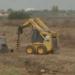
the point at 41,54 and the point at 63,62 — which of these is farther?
the point at 41,54

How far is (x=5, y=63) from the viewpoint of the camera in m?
22.4

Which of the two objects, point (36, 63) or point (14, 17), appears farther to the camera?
point (14, 17)

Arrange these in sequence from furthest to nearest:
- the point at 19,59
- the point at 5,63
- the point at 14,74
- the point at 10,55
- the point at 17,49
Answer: the point at 17,49, the point at 10,55, the point at 19,59, the point at 5,63, the point at 14,74

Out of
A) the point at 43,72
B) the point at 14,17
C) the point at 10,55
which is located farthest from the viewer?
the point at 14,17

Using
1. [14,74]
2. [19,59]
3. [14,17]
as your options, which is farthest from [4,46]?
[14,17]

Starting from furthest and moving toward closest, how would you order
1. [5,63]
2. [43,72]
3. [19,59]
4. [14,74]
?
1. [19,59]
2. [5,63]
3. [43,72]
4. [14,74]

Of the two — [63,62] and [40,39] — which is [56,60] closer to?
[63,62]

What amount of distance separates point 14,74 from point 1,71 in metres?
1.07

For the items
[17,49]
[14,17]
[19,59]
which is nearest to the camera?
[19,59]

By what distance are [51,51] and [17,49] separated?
119 inches

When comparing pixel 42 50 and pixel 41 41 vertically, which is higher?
pixel 41 41

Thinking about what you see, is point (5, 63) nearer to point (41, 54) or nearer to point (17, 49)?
point (41, 54)

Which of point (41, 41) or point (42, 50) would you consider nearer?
point (42, 50)

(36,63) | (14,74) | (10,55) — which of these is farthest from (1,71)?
(10,55)
